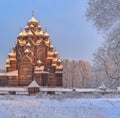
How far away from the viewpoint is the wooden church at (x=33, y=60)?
65812mm

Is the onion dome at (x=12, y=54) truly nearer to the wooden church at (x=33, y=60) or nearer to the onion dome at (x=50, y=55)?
the wooden church at (x=33, y=60)

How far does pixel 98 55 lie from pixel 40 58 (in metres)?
45.2

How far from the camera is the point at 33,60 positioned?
6812cm

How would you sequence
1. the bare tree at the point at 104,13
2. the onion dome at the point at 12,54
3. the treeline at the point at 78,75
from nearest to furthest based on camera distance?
the bare tree at the point at 104,13 < the onion dome at the point at 12,54 < the treeline at the point at 78,75

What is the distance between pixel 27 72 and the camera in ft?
217

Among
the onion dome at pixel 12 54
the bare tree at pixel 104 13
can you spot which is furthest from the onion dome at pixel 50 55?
the bare tree at pixel 104 13

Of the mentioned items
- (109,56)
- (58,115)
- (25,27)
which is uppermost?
(25,27)

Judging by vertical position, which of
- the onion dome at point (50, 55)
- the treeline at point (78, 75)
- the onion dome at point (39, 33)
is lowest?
the treeline at point (78, 75)

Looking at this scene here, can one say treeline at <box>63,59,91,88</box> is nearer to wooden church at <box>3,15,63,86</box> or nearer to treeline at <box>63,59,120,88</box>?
treeline at <box>63,59,120,88</box>

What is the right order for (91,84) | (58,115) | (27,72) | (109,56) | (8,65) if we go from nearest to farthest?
(58,115), (109,56), (27,72), (8,65), (91,84)

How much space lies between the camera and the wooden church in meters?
65.8

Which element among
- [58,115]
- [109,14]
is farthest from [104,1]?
[58,115]

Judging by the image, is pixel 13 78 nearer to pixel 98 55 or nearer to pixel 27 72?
pixel 27 72

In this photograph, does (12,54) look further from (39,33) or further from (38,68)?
(38,68)
